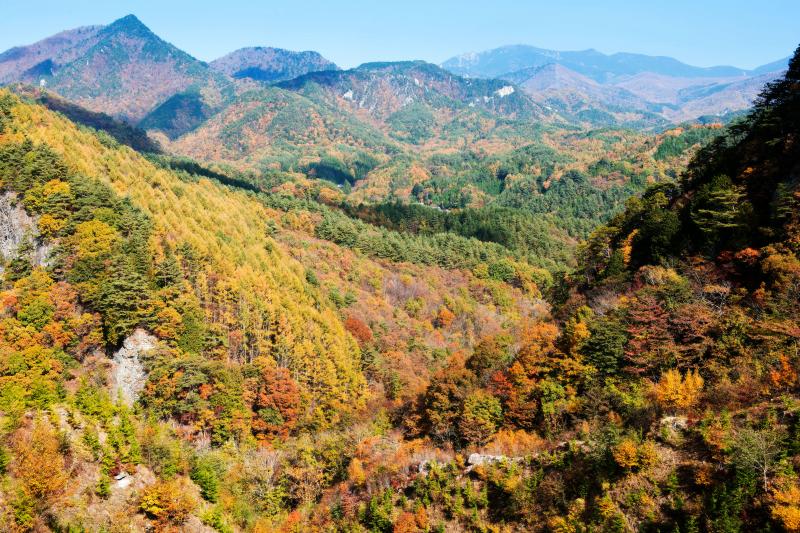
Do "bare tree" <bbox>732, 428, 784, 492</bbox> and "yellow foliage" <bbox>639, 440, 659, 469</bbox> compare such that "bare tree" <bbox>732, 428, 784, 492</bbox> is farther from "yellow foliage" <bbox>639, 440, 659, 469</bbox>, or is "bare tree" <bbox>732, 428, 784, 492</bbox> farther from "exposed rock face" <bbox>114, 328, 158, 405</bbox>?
"exposed rock face" <bbox>114, 328, 158, 405</bbox>

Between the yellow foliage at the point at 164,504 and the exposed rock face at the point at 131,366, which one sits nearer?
the yellow foliage at the point at 164,504

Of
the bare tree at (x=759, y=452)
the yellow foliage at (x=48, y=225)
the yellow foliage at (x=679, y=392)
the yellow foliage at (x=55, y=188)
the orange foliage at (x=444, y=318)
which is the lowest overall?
the orange foliage at (x=444, y=318)

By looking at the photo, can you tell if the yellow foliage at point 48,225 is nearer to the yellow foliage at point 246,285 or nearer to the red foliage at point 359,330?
the yellow foliage at point 246,285

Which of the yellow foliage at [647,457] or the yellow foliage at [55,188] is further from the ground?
the yellow foliage at [55,188]

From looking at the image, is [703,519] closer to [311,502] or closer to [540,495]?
[540,495]

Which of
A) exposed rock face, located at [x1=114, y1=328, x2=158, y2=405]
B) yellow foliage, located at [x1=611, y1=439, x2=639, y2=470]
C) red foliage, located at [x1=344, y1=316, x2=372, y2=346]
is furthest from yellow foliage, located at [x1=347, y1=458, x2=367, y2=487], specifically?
red foliage, located at [x1=344, y1=316, x2=372, y2=346]

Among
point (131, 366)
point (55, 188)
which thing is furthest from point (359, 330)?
point (55, 188)

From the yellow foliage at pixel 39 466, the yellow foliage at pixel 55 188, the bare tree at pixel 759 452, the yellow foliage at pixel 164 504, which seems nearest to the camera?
the bare tree at pixel 759 452

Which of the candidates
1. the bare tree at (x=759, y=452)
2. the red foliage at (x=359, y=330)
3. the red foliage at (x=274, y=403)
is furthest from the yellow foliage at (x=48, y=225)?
the bare tree at (x=759, y=452)
